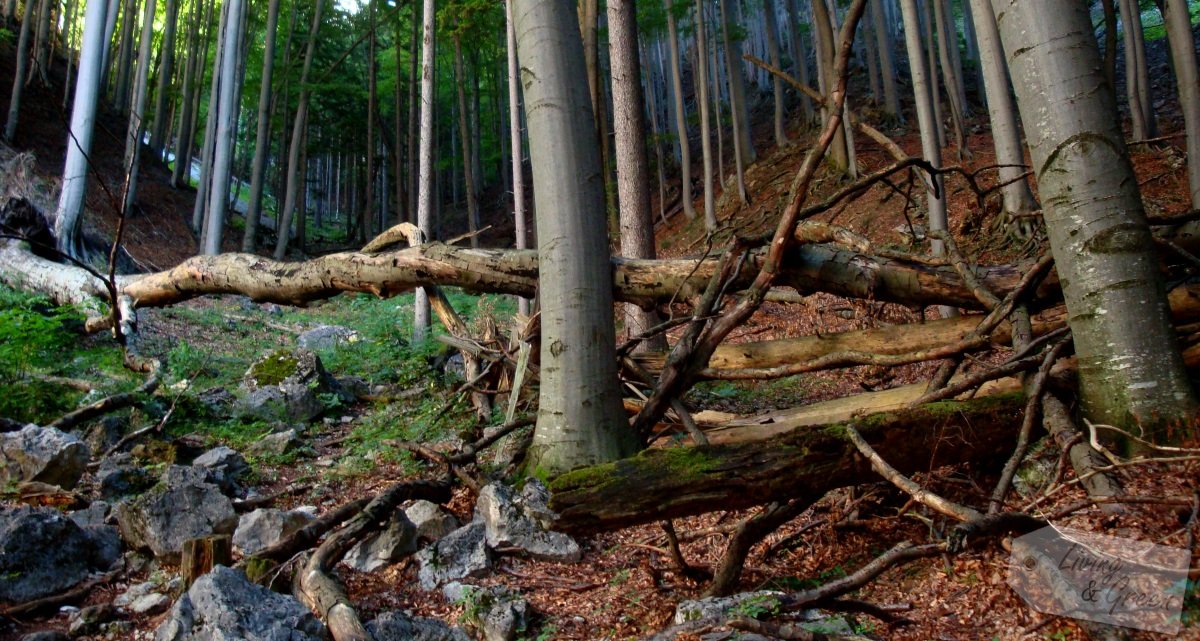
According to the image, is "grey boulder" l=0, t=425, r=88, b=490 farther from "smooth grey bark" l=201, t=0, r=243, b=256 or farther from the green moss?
"smooth grey bark" l=201, t=0, r=243, b=256

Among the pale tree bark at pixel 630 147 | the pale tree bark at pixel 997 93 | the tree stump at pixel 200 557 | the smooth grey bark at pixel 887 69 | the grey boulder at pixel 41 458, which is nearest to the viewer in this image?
the tree stump at pixel 200 557

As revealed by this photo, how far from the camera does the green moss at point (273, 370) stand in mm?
8031

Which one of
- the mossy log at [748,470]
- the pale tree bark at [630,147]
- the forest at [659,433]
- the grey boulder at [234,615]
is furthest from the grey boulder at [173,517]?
the pale tree bark at [630,147]

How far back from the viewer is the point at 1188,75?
29.0ft

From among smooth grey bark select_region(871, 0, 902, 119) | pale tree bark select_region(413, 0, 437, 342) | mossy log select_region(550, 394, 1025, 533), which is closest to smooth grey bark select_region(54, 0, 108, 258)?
pale tree bark select_region(413, 0, 437, 342)

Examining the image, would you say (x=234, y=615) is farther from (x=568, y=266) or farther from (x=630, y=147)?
(x=630, y=147)

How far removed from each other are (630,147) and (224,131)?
13.1 metres

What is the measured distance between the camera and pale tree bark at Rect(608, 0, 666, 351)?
832 cm

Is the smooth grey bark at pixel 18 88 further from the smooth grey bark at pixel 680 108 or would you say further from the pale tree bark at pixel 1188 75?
the pale tree bark at pixel 1188 75

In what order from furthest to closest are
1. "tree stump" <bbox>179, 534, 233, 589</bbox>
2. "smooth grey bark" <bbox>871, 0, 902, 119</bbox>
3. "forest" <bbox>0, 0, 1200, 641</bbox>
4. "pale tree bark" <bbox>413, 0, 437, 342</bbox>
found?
1. "smooth grey bark" <bbox>871, 0, 902, 119</bbox>
2. "pale tree bark" <bbox>413, 0, 437, 342</bbox>
3. "tree stump" <bbox>179, 534, 233, 589</bbox>
4. "forest" <bbox>0, 0, 1200, 641</bbox>

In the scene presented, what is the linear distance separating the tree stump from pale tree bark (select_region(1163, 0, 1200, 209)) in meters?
10.8

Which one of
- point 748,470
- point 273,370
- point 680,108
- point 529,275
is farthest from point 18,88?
point 748,470

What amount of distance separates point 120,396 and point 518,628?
5.43 metres

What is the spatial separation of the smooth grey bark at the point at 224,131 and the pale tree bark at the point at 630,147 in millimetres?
11985
